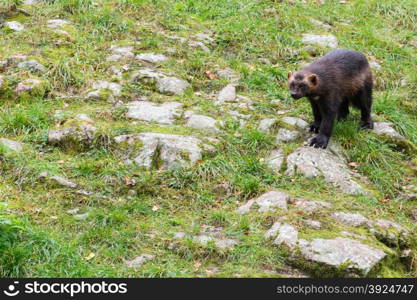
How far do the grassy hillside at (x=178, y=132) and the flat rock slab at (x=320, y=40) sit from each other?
0.40 feet

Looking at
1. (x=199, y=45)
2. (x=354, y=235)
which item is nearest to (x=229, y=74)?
(x=199, y=45)

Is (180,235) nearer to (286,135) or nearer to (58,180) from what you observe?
(58,180)

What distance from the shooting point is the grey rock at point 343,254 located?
5.16 m

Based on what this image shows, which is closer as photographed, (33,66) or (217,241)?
(217,241)

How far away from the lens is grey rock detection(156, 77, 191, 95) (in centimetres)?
839

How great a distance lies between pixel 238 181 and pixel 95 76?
304 cm

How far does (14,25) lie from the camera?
9398 mm

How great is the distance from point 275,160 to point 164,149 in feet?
4.41

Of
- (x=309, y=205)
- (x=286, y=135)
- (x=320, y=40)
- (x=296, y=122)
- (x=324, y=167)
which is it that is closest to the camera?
(x=309, y=205)

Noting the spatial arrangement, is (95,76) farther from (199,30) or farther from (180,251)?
(180,251)

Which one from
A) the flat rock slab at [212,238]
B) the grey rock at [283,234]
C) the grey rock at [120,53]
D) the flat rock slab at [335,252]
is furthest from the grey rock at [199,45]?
the flat rock slab at [335,252]

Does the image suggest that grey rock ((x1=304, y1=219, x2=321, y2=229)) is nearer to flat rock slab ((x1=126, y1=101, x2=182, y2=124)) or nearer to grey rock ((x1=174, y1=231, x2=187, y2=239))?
grey rock ((x1=174, y1=231, x2=187, y2=239))

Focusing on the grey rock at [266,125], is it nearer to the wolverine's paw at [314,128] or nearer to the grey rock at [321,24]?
the wolverine's paw at [314,128]

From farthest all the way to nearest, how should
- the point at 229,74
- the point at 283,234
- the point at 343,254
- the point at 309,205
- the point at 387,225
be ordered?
the point at 229,74 < the point at 309,205 < the point at 387,225 < the point at 283,234 < the point at 343,254
